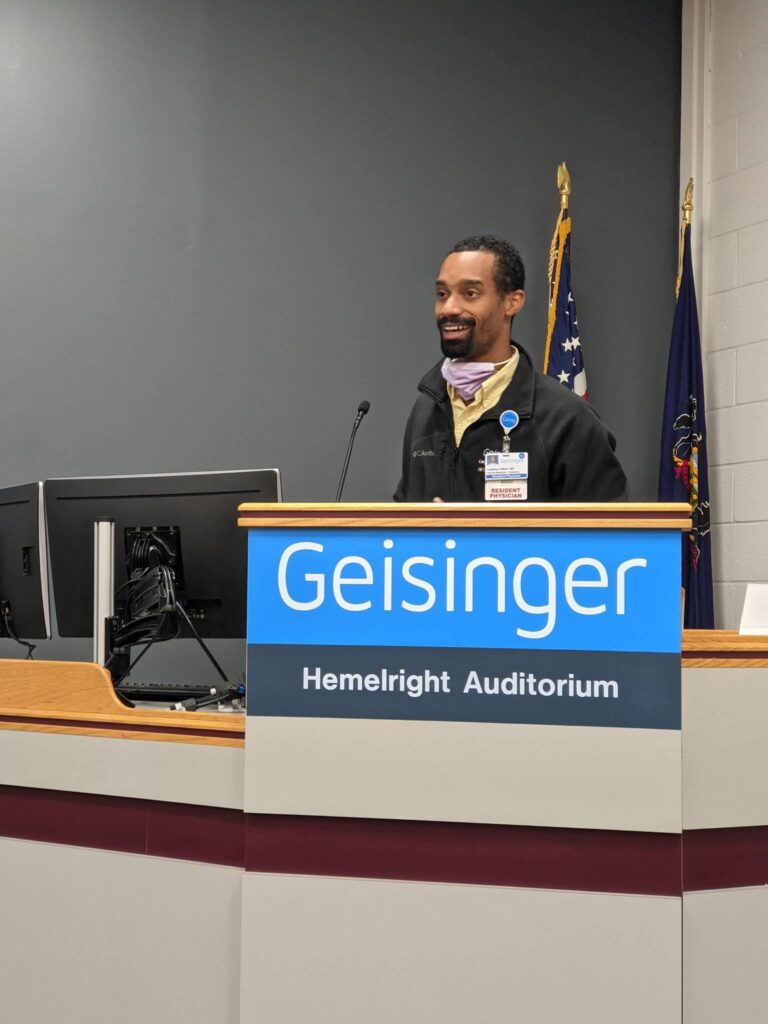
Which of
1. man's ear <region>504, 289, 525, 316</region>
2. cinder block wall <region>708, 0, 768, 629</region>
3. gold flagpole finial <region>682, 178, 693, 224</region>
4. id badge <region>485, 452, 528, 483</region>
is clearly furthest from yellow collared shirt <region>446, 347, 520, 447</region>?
gold flagpole finial <region>682, 178, 693, 224</region>

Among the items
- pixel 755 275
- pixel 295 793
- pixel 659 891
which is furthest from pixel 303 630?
pixel 755 275

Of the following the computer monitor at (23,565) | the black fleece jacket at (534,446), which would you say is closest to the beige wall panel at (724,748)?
the black fleece jacket at (534,446)

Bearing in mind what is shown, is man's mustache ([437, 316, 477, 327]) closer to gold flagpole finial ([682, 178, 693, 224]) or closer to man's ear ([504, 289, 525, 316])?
man's ear ([504, 289, 525, 316])

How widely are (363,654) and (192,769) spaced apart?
340 millimetres

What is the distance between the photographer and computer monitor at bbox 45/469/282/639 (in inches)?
80.6

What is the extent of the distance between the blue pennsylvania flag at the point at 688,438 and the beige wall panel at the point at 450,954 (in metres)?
2.24

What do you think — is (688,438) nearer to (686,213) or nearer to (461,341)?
(686,213)

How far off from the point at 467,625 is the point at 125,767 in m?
0.61

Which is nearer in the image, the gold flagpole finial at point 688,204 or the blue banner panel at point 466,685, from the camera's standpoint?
the blue banner panel at point 466,685

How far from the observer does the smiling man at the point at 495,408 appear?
7.93 feet

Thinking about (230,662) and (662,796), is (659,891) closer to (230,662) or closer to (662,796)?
(662,796)

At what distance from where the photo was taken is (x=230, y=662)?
3480 mm

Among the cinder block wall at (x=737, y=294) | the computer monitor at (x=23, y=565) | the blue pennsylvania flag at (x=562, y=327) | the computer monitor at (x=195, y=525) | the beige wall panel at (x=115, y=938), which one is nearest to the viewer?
the beige wall panel at (x=115, y=938)

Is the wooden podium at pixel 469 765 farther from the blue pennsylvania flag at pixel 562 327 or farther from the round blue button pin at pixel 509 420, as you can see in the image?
the blue pennsylvania flag at pixel 562 327
